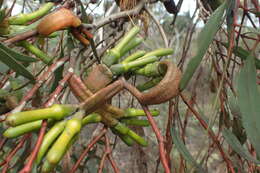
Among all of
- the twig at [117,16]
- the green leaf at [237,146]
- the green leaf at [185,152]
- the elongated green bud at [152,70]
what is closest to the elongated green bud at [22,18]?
the twig at [117,16]

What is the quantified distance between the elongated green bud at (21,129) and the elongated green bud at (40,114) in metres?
0.03

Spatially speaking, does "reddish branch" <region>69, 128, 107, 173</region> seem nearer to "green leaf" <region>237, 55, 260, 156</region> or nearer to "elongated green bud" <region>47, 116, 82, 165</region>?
"elongated green bud" <region>47, 116, 82, 165</region>

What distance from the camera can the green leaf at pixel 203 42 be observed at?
18.5 inches

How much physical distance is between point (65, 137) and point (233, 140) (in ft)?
1.27

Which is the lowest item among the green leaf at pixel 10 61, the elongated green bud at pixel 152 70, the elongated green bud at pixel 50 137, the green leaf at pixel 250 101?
the green leaf at pixel 250 101

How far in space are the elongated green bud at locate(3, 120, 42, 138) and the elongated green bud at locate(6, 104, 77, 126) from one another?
0.03m

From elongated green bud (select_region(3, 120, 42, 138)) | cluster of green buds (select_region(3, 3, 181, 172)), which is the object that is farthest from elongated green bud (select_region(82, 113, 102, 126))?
elongated green bud (select_region(3, 120, 42, 138))

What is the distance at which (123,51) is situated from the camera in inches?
24.6

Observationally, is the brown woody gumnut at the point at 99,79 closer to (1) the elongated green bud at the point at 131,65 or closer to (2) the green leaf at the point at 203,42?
(1) the elongated green bud at the point at 131,65

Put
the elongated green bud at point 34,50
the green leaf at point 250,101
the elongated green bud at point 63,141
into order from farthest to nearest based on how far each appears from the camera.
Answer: the elongated green bud at point 34,50 → the green leaf at point 250,101 → the elongated green bud at point 63,141

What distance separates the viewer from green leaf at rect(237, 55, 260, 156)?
50 cm

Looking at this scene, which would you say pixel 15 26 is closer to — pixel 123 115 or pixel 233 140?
pixel 123 115

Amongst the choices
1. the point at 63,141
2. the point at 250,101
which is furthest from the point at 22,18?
the point at 250,101

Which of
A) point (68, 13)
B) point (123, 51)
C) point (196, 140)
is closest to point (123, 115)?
point (123, 51)
